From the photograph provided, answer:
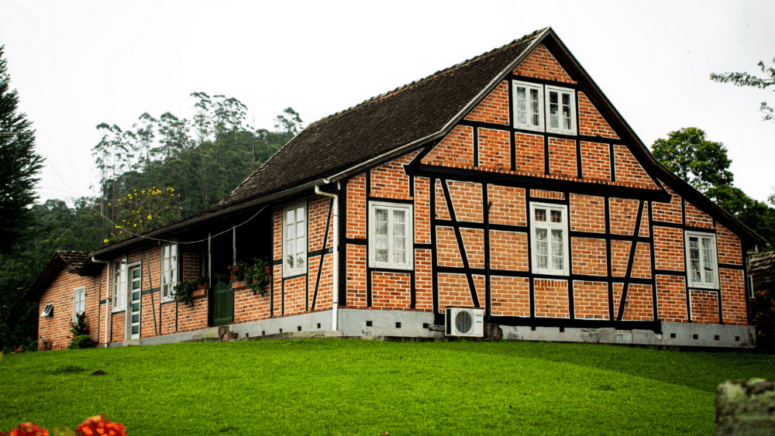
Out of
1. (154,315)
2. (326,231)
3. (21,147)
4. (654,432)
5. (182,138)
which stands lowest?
(654,432)

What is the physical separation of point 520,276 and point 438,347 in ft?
12.0

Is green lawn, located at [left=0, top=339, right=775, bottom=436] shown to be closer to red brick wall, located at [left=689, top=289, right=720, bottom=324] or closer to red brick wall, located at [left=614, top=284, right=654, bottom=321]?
red brick wall, located at [left=614, top=284, right=654, bottom=321]

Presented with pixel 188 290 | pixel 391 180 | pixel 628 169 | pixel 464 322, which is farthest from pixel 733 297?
pixel 188 290

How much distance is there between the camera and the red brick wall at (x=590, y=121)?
842 inches

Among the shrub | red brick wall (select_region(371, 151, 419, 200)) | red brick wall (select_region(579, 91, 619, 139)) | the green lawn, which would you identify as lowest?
the green lawn

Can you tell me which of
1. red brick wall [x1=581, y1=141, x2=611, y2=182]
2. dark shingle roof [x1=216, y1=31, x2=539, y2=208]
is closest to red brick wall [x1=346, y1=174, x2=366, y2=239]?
dark shingle roof [x1=216, y1=31, x2=539, y2=208]

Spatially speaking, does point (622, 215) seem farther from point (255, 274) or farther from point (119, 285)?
point (119, 285)

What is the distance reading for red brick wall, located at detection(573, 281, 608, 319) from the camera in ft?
66.6

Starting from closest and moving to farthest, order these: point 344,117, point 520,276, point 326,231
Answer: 1. point 326,231
2. point 520,276
3. point 344,117

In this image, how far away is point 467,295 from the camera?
19.2 metres

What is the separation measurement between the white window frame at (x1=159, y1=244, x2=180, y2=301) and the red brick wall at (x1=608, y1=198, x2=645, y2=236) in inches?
429

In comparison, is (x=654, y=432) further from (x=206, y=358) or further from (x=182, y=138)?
(x=182, y=138)

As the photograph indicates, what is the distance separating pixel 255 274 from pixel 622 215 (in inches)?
338

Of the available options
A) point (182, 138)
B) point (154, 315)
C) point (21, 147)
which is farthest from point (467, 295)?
point (182, 138)
